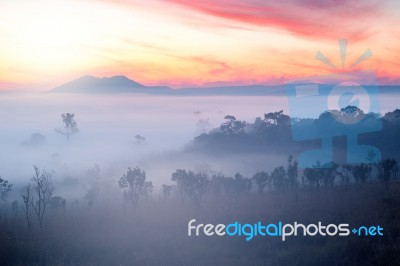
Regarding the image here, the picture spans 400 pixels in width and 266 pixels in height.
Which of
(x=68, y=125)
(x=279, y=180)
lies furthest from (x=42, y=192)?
(x=68, y=125)

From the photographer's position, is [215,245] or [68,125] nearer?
[215,245]

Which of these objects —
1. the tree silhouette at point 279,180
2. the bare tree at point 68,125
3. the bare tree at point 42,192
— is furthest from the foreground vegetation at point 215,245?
the bare tree at point 68,125

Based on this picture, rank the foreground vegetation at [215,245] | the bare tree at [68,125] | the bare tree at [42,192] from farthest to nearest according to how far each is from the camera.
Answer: the bare tree at [68,125]
the bare tree at [42,192]
the foreground vegetation at [215,245]

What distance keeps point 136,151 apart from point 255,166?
76.7 metres

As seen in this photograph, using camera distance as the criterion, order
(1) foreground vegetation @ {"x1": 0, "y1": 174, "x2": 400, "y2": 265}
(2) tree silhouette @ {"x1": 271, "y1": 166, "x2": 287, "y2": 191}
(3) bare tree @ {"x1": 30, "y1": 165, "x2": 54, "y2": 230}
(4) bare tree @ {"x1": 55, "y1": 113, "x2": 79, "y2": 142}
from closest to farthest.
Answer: (1) foreground vegetation @ {"x1": 0, "y1": 174, "x2": 400, "y2": 265}, (3) bare tree @ {"x1": 30, "y1": 165, "x2": 54, "y2": 230}, (2) tree silhouette @ {"x1": 271, "y1": 166, "x2": 287, "y2": 191}, (4) bare tree @ {"x1": 55, "y1": 113, "x2": 79, "y2": 142}

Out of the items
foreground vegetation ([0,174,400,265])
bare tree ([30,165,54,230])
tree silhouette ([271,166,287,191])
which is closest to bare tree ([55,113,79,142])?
bare tree ([30,165,54,230])

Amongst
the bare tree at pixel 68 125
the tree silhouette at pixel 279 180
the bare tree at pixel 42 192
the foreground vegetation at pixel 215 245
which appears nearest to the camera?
the foreground vegetation at pixel 215 245

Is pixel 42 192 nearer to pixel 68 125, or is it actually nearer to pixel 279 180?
pixel 279 180

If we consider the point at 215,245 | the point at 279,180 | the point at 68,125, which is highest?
the point at 68,125

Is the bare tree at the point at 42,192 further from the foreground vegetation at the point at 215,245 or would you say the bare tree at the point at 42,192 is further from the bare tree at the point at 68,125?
the bare tree at the point at 68,125

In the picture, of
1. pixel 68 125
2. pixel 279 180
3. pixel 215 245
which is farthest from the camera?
pixel 68 125

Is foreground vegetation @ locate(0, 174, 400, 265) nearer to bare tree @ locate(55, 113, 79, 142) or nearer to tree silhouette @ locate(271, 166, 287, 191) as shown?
tree silhouette @ locate(271, 166, 287, 191)

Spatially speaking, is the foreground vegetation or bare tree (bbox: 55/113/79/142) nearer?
the foreground vegetation

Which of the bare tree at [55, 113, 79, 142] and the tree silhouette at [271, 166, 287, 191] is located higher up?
the bare tree at [55, 113, 79, 142]
